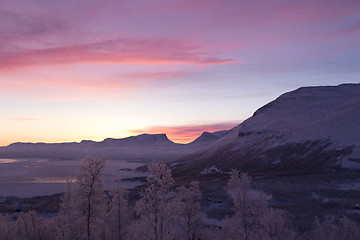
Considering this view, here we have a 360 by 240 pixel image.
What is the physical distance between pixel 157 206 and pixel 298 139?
81414mm

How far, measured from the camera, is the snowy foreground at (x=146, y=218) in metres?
20.6

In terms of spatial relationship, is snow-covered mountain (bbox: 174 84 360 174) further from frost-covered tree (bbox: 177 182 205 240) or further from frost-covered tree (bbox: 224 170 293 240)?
frost-covered tree (bbox: 177 182 205 240)

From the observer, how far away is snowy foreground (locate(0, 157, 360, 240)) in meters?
20.6

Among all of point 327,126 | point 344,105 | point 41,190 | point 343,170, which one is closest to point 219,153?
point 327,126

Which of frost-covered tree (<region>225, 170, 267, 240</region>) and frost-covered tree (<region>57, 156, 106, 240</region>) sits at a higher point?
frost-covered tree (<region>57, 156, 106, 240</region>)

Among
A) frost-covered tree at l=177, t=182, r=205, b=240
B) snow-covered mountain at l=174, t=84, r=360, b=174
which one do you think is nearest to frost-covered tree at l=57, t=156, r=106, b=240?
frost-covered tree at l=177, t=182, r=205, b=240

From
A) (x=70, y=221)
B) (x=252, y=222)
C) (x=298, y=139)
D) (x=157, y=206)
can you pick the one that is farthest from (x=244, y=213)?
(x=298, y=139)

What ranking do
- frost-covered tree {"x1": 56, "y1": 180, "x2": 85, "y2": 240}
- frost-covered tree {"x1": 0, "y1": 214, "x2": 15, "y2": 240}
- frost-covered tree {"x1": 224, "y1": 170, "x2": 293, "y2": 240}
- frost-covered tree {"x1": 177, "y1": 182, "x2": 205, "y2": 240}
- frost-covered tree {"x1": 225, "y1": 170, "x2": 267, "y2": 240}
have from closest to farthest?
frost-covered tree {"x1": 56, "y1": 180, "x2": 85, "y2": 240} < frost-covered tree {"x1": 224, "y1": 170, "x2": 293, "y2": 240} < frost-covered tree {"x1": 225, "y1": 170, "x2": 267, "y2": 240} < frost-covered tree {"x1": 177, "y1": 182, "x2": 205, "y2": 240} < frost-covered tree {"x1": 0, "y1": 214, "x2": 15, "y2": 240}

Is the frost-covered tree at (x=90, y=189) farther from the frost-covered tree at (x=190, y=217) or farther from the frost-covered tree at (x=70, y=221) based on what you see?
the frost-covered tree at (x=190, y=217)

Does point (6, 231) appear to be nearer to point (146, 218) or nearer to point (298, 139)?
point (146, 218)

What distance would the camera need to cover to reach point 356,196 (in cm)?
4384

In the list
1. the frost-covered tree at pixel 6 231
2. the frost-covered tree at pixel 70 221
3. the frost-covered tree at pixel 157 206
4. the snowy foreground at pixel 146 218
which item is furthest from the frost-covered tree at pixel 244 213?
the frost-covered tree at pixel 6 231

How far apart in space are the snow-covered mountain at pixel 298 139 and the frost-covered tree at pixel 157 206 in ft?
176

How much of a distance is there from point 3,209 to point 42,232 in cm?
2144
